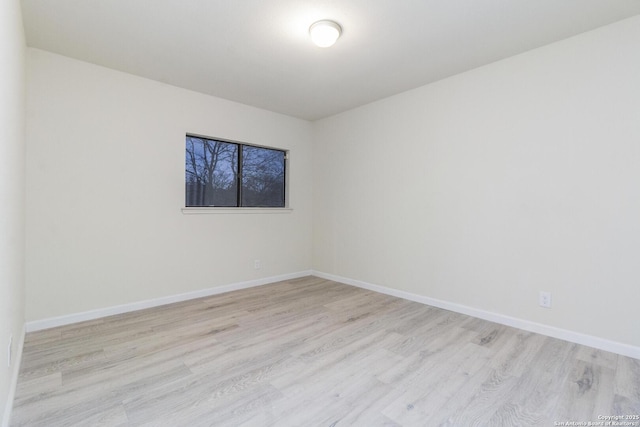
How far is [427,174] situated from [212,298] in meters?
2.86

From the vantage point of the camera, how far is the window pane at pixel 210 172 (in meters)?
3.59

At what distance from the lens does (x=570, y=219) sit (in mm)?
2436

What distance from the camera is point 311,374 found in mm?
1929

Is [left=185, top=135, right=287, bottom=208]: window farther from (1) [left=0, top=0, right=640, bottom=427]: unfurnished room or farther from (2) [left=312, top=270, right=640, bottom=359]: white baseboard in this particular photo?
(2) [left=312, top=270, right=640, bottom=359]: white baseboard

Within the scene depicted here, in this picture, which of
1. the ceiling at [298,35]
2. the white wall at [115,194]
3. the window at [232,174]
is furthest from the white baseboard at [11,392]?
the ceiling at [298,35]

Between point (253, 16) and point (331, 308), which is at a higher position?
point (253, 16)

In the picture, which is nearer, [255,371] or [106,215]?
[255,371]

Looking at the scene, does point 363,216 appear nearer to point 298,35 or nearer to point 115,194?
point 298,35

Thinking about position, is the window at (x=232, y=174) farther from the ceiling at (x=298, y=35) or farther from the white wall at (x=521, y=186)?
the white wall at (x=521, y=186)

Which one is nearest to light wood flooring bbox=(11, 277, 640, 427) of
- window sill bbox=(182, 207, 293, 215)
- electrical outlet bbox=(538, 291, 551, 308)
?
electrical outlet bbox=(538, 291, 551, 308)

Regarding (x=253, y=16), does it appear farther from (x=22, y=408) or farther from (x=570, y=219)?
(x=570, y=219)

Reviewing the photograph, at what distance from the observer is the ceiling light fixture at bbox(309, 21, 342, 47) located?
2221 millimetres

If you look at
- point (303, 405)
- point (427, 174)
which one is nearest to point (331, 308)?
point (303, 405)

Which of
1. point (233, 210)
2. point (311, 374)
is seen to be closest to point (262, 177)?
point (233, 210)
